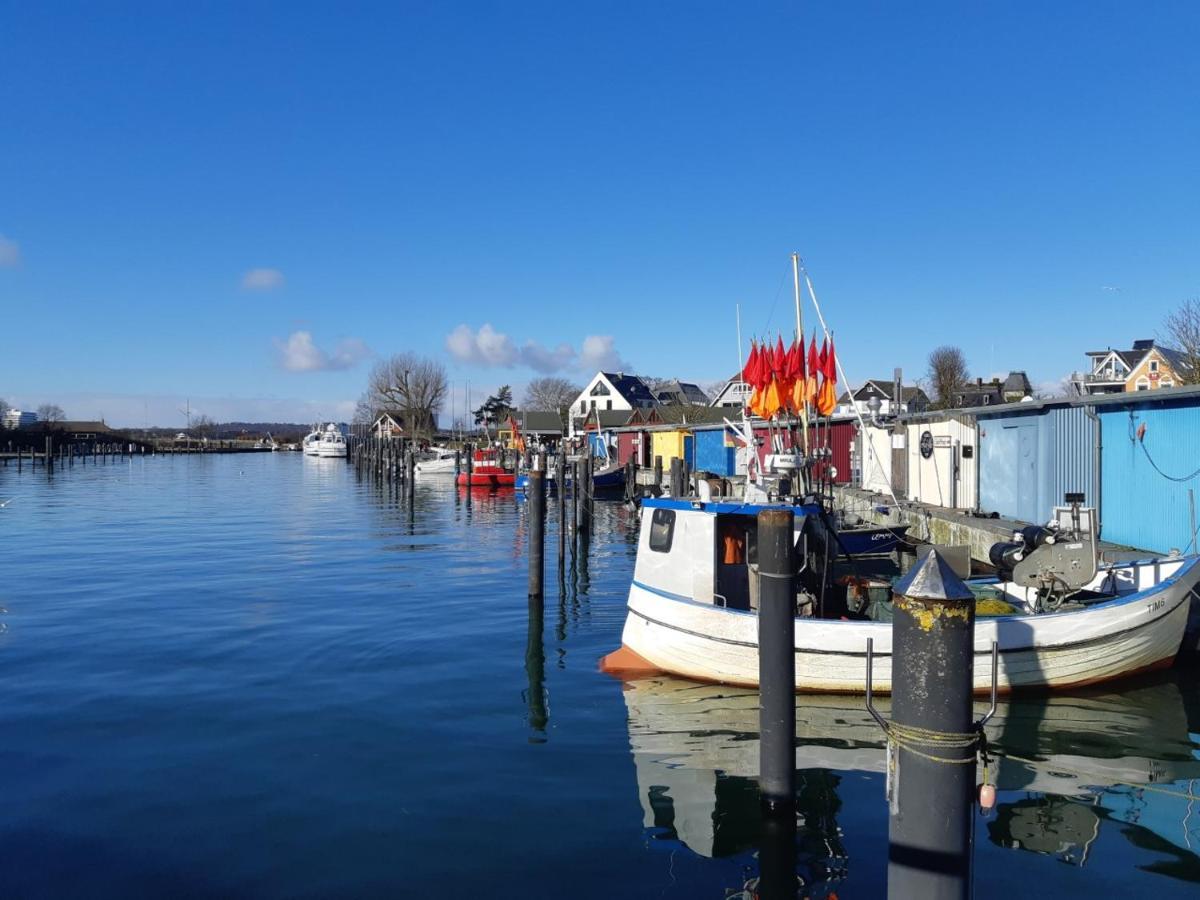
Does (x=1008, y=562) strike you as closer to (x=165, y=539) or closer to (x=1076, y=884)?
(x=1076, y=884)

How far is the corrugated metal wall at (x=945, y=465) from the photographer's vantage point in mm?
25406

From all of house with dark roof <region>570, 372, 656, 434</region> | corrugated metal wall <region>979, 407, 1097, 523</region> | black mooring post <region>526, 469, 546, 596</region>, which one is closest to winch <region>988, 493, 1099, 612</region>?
corrugated metal wall <region>979, 407, 1097, 523</region>

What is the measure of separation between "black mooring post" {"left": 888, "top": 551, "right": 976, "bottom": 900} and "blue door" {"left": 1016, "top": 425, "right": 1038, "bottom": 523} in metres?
18.4

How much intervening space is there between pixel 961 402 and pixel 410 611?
26.3 m

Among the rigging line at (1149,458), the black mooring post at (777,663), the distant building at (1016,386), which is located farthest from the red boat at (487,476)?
the black mooring post at (777,663)

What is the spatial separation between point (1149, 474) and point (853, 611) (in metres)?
8.19

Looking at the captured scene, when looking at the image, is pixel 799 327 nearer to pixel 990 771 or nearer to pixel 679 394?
pixel 990 771

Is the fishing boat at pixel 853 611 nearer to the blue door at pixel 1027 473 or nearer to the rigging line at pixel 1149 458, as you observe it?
the rigging line at pixel 1149 458

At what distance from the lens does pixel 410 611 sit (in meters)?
18.4

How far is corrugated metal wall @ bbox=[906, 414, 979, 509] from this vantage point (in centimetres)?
2541

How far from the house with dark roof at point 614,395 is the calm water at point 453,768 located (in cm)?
7869

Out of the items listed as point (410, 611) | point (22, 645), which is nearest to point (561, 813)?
point (410, 611)

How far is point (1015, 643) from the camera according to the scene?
11.3 m

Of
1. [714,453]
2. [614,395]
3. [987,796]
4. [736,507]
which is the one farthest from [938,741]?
[614,395]
